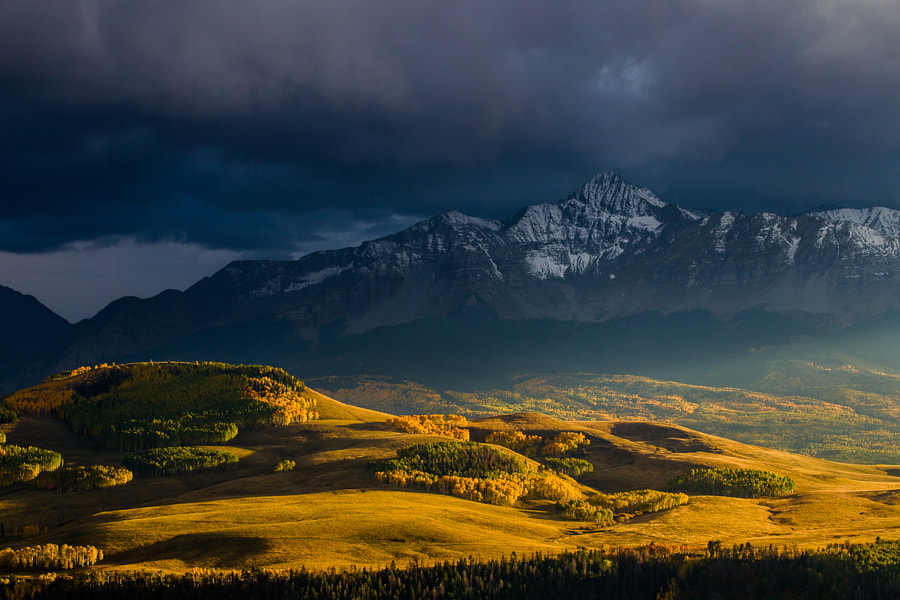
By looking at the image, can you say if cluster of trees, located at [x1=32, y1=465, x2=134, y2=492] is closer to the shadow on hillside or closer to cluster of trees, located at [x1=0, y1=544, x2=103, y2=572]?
cluster of trees, located at [x1=0, y1=544, x2=103, y2=572]

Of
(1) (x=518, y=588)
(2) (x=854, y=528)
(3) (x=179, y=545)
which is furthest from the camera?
(2) (x=854, y=528)

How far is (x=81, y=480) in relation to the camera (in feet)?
631

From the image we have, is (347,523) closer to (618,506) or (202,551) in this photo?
(202,551)

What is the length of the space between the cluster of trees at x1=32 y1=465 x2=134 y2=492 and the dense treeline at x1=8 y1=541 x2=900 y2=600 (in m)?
99.8

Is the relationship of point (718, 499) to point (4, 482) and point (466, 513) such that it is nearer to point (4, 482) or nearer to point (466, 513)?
point (466, 513)

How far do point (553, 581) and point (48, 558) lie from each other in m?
77.6

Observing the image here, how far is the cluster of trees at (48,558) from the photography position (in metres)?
111

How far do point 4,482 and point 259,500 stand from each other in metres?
82.8

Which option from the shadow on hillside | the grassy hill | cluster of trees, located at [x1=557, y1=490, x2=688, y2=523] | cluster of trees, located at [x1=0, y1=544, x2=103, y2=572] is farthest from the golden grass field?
cluster of trees, located at [x1=557, y1=490, x2=688, y2=523]

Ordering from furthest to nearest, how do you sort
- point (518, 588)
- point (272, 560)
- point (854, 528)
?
point (854, 528)
point (272, 560)
point (518, 588)

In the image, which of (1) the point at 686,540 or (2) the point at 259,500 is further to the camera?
(2) the point at 259,500

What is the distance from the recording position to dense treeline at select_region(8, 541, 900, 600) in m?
97.8

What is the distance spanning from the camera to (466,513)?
5999 inches

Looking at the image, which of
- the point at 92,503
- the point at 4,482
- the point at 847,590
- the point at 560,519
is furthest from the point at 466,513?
the point at 4,482
